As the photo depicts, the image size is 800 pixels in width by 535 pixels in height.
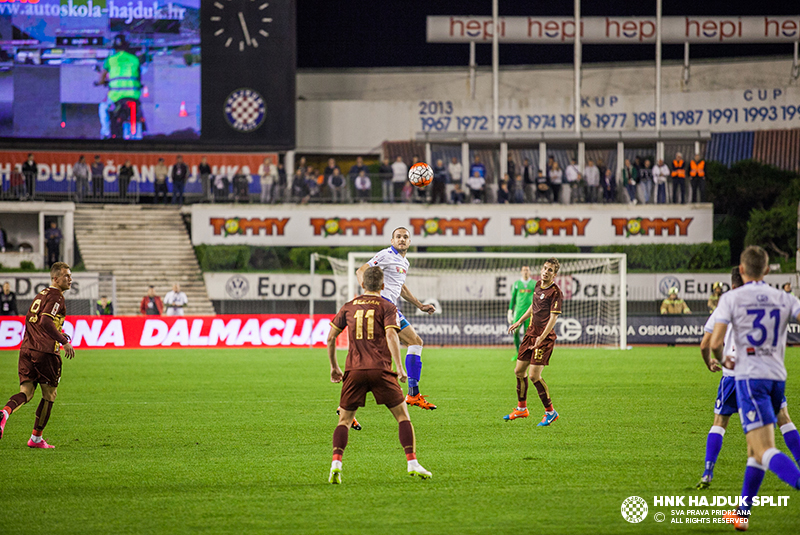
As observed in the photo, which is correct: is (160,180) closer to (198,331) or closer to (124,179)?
(124,179)

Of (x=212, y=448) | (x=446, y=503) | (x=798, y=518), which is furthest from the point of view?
(x=212, y=448)

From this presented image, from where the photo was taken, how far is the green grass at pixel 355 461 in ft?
20.2

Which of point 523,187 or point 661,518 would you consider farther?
point 523,187

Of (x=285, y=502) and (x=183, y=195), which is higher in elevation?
(x=183, y=195)

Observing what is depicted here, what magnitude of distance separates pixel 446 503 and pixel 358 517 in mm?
794

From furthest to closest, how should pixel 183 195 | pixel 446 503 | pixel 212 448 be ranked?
pixel 183 195
pixel 212 448
pixel 446 503

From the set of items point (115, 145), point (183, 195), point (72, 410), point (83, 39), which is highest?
point (83, 39)

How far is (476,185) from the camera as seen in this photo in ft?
109

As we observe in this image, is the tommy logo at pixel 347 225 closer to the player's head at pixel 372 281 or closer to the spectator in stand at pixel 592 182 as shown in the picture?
the spectator in stand at pixel 592 182

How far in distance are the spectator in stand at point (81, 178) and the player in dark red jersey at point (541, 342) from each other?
2786cm

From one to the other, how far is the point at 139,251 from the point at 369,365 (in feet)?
92.0

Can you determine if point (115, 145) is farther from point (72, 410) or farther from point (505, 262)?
point (72, 410)

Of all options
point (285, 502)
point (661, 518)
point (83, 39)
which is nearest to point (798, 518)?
point (661, 518)

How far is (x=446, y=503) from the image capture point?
258 inches
